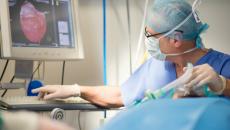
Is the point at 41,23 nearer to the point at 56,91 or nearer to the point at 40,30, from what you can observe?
the point at 40,30

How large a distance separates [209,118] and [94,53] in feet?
6.46

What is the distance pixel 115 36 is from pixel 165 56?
662 mm

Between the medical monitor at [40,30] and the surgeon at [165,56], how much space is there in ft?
0.59

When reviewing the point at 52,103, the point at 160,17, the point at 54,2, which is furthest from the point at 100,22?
the point at 52,103

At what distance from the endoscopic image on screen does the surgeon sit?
0.75 ft

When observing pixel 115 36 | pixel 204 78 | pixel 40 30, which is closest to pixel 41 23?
pixel 40 30

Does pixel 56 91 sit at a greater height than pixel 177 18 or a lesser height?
lesser

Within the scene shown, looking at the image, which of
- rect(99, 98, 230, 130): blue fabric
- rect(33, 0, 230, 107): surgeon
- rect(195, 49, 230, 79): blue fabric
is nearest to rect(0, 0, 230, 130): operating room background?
rect(33, 0, 230, 107): surgeon

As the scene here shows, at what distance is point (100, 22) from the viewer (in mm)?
2299

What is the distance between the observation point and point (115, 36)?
7.61 ft

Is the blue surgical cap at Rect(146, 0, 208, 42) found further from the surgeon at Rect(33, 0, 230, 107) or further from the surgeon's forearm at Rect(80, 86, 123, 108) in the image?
the surgeon's forearm at Rect(80, 86, 123, 108)

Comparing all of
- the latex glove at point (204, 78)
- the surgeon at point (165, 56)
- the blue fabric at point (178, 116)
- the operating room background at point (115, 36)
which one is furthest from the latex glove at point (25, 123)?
the operating room background at point (115, 36)

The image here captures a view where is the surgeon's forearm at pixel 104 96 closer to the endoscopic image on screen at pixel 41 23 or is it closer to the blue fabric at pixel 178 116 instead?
the endoscopic image on screen at pixel 41 23

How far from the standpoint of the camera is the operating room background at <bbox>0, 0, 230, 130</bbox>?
2.27 meters
